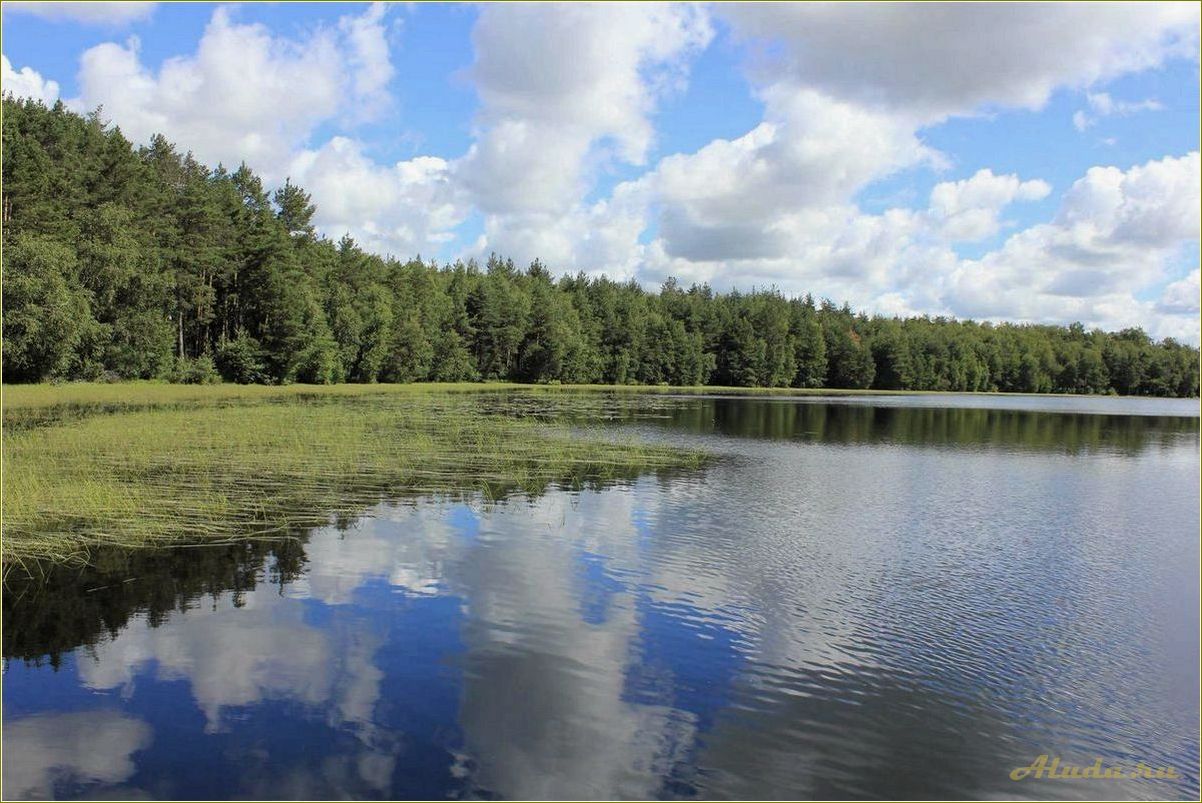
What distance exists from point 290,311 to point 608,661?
76093mm

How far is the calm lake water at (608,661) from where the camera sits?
26.6ft

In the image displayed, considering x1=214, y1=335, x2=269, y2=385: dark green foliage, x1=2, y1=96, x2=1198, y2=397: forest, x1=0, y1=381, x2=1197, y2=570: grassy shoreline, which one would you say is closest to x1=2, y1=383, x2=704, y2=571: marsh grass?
x1=0, y1=381, x2=1197, y2=570: grassy shoreline

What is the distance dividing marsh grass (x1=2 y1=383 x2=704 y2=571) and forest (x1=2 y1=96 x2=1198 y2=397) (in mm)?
14099

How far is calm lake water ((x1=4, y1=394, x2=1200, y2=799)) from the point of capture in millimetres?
8094

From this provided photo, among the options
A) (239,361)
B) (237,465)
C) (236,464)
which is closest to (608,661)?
(237,465)

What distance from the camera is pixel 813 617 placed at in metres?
13.0

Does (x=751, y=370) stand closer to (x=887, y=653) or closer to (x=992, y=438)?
(x=992, y=438)

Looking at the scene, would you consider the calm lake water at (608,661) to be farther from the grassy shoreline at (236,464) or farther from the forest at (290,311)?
the forest at (290,311)

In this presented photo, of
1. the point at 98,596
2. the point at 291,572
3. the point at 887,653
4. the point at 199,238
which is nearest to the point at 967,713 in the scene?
the point at 887,653

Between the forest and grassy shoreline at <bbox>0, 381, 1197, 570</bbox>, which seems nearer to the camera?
grassy shoreline at <bbox>0, 381, 1197, 570</bbox>

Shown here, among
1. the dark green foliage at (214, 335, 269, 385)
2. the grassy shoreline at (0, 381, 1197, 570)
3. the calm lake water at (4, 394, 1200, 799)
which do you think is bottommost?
the calm lake water at (4, 394, 1200, 799)

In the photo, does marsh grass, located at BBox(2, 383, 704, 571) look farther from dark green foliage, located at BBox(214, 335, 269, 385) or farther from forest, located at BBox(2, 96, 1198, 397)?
dark green foliage, located at BBox(214, 335, 269, 385)

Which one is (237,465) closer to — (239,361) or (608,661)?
(608,661)

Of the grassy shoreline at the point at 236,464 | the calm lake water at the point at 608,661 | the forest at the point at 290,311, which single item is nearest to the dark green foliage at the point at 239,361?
the forest at the point at 290,311
